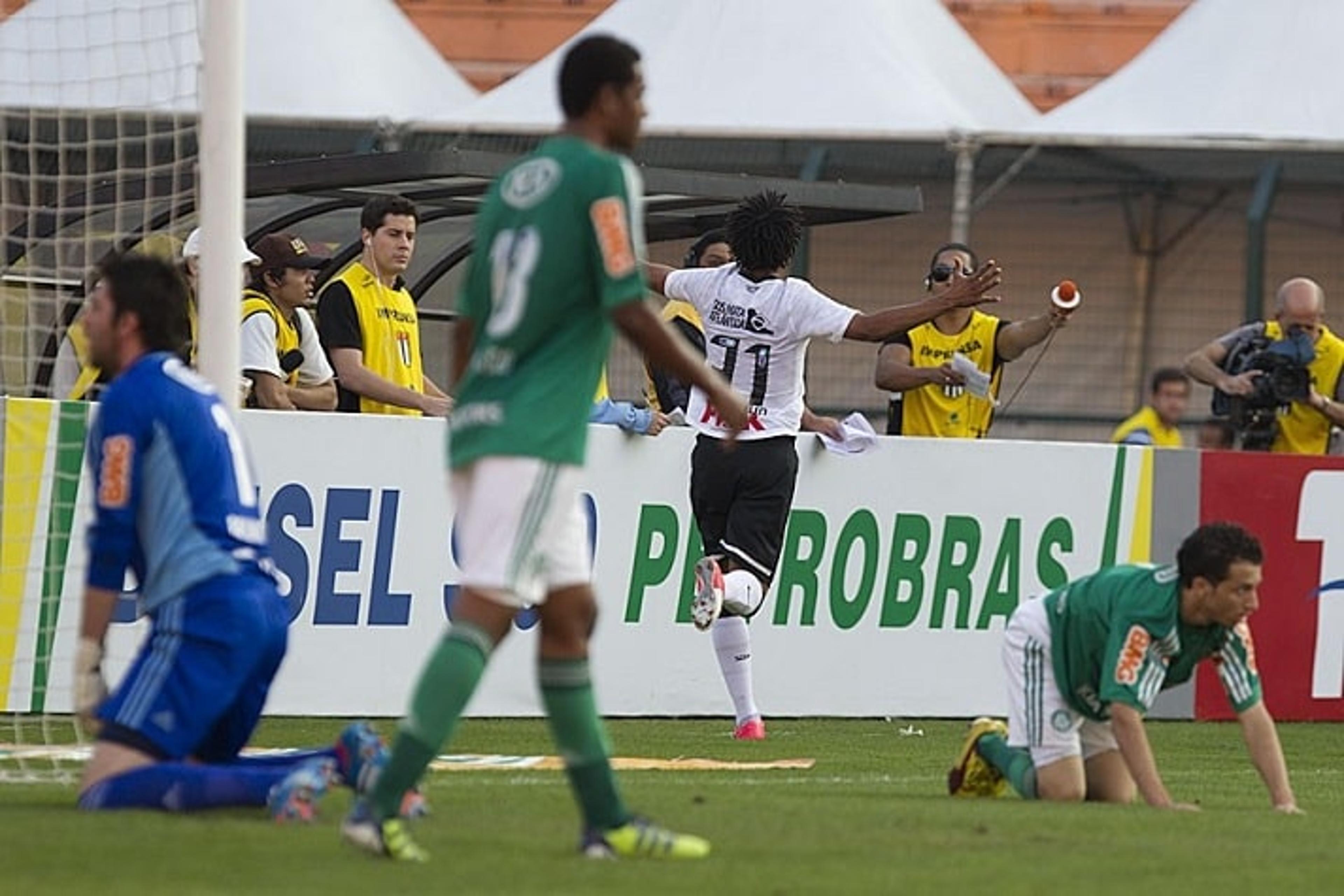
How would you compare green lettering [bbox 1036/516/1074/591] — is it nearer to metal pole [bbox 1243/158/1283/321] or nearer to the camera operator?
the camera operator

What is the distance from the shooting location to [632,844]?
23.9 ft

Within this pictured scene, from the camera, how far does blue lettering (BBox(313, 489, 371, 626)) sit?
13.5 meters

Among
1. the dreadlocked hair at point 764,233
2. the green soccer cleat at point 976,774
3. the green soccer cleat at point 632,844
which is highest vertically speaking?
the dreadlocked hair at point 764,233

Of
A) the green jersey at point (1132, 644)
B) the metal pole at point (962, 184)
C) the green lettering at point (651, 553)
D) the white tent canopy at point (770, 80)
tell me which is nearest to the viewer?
the green jersey at point (1132, 644)

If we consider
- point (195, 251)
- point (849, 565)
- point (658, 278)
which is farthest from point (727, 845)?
point (849, 565)

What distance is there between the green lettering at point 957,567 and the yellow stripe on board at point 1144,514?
900mm

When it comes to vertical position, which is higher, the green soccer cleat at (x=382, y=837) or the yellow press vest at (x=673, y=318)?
the yellow press vest at (x=673, y=318)

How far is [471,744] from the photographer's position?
1235cm

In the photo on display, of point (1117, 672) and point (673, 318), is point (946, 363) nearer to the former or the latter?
point (673, 318)

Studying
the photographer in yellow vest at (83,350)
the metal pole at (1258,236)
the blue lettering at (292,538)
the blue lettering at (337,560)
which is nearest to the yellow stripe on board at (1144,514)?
the blue lettering at (337,560)

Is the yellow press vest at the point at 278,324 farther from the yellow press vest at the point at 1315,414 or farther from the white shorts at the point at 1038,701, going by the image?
the yellow press vest at the point at 1315,414

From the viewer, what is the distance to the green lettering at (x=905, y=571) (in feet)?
48.7

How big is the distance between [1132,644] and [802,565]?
550 centimetres

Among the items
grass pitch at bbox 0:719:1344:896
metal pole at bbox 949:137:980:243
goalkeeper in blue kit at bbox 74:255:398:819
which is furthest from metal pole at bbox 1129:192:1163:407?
goalkeeper in blue kit at bbox 74:255:398:819
